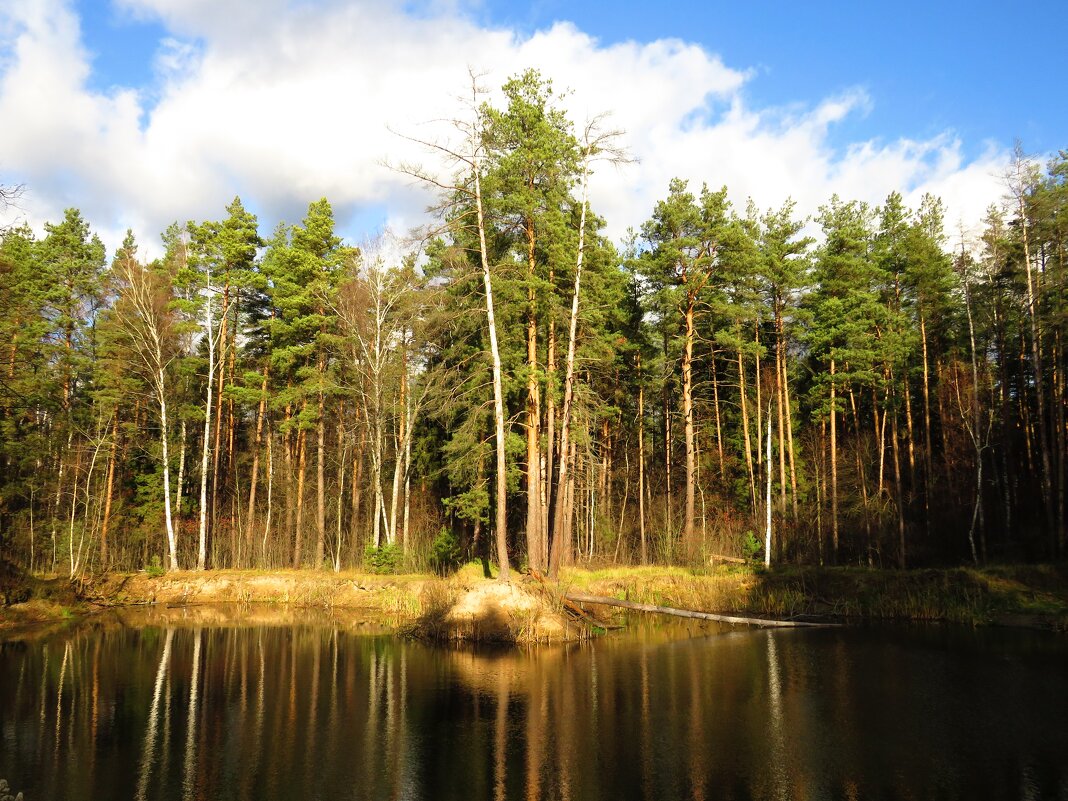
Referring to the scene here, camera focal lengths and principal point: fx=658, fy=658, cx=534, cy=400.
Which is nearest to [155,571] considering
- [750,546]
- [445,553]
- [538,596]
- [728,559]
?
[445,553]

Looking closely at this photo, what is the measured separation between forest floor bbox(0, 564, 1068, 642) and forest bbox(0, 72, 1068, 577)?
1610 mm

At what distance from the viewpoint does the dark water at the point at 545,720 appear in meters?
8.45

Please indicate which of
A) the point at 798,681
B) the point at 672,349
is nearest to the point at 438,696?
the point at 798,681

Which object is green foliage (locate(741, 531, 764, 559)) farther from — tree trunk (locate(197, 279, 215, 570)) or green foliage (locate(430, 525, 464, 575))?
tree trunk (locate(197, 279, 215, 570))

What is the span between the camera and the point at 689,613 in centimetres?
2095

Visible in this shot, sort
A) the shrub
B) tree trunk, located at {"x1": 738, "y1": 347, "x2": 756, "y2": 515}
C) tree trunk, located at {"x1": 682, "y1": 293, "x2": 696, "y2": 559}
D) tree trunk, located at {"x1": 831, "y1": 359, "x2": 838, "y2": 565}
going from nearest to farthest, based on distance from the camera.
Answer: tree trunk, located at {"x1": 682, "y1": 293, "x2": 696, "y2": 559} < the shrub < tree trunk, located at {"x1": 831, "y1": 359, "x2": 838, "y2": 565} < tree trunk, located at {"x1": 738, "y1": 347, "x2": 756, "y2": 515}

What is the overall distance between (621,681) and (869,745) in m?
5.08

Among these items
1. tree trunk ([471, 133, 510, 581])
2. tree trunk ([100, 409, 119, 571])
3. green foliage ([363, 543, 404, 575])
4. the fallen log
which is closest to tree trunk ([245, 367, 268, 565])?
tree trunk ([100, 409, 119, 571])

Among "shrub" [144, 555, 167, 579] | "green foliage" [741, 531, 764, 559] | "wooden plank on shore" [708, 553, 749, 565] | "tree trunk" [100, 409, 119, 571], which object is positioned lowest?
"shrub" [144, 555, 167, 579]

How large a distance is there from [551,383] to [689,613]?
8819mm

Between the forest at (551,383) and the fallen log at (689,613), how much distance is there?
283 cm

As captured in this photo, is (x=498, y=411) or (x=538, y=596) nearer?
(x=538, y=596)

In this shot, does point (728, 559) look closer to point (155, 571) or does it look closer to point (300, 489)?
point (300, 489)

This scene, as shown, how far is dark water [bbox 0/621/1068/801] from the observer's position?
845cm
